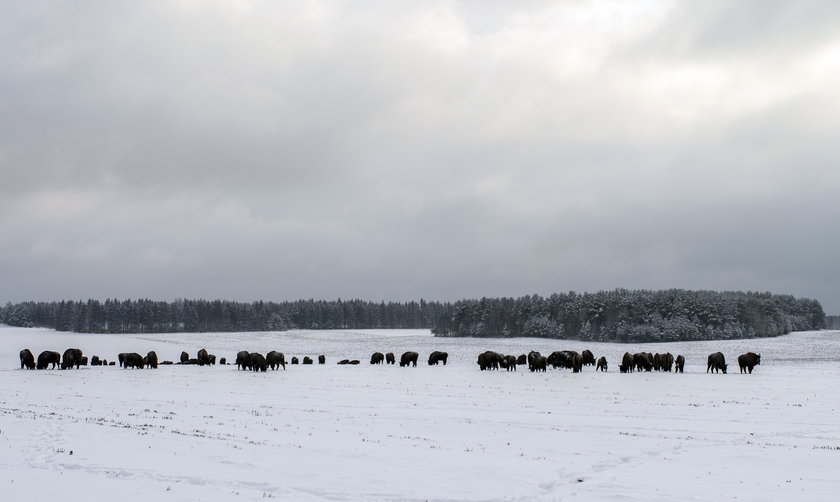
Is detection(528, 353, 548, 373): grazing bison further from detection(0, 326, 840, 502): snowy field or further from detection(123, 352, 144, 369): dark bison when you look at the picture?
detection(123, 352, 144, 369): dark bison

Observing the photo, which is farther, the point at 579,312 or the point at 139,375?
the point at 579,312

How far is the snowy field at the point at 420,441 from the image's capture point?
14281mm

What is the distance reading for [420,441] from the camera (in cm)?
2080

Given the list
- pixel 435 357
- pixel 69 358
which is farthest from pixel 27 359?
pixel 435 357

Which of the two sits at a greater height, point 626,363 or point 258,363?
point 258,363

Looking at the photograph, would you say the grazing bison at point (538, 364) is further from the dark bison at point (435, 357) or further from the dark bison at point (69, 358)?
the dark bison at point (69, 358)

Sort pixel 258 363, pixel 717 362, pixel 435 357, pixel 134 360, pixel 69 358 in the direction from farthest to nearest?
pixel 435 357, pixel 134 360, pixel 69 358, pixel 258 363, pixel 717 362

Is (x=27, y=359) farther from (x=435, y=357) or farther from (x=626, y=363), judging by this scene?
(x=626, y=363)

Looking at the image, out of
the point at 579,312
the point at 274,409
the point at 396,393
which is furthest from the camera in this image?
the point at 579,312

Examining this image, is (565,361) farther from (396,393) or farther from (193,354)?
(193,354)

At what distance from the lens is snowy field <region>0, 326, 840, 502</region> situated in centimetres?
1428

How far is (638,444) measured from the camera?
20.3 meters

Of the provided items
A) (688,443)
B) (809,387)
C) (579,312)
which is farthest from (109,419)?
(579,312)

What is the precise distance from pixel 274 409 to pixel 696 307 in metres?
107
